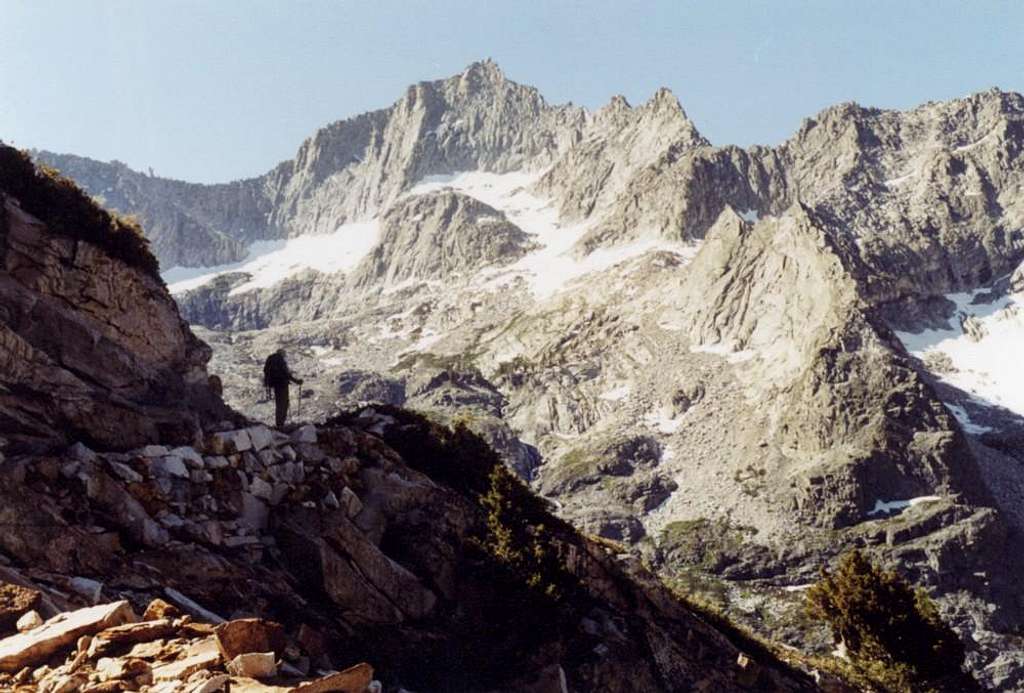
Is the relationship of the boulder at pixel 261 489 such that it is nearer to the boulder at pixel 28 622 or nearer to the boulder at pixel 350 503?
the boulder at pixel 350 503

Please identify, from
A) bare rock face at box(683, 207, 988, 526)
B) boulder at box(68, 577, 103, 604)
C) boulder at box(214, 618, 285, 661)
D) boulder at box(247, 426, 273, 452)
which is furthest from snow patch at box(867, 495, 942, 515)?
Result: boulder at box(214, 618, 285, 661)

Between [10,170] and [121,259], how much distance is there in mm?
5304

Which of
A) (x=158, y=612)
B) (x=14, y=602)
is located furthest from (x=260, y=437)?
(x=158, y=612)

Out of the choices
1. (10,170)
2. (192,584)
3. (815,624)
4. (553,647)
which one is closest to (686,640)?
(553,647)

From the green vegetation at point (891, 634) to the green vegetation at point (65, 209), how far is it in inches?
1659

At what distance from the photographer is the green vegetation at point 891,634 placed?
1781 inches

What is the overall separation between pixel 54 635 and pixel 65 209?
85.6ft

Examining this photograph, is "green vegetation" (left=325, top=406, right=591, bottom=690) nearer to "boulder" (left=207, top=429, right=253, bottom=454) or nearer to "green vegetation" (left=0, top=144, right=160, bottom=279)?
"boulder" (left=207, top=429, right=253, bottom=454)

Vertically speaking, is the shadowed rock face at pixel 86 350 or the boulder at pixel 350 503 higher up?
the shadowed rock face at pixel 86 350

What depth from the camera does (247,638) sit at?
42.1 feet

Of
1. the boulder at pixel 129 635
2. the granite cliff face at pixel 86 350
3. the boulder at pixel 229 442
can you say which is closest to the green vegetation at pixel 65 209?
the granite cliff face at pixel 86 350

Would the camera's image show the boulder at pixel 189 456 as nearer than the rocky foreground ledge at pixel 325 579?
No

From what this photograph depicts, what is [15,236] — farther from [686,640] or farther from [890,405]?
[890,405]

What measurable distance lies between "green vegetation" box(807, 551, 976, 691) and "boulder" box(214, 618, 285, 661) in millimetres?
39427
